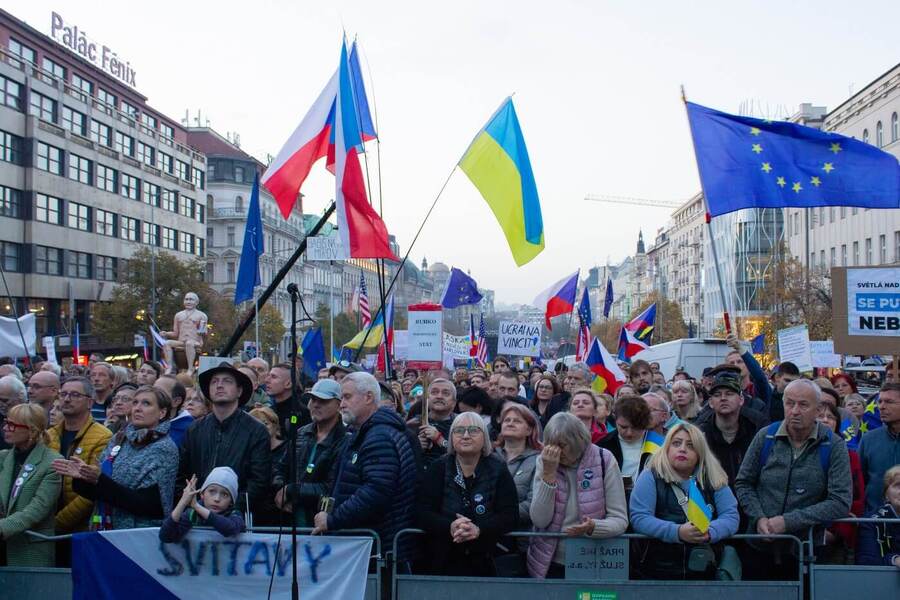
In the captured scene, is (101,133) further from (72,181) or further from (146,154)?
(146,154)

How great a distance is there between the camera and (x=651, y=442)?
6.57 metres

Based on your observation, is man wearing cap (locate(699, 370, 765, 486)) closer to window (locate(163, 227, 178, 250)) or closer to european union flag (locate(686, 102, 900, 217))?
european union flag (locate(686, 102, 900, 217))

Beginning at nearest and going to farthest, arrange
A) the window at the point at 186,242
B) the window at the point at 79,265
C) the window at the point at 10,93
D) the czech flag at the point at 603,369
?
the czech flag at the point at 603,369 → the window at the point at 10,93 → the window at the point at 79,265 → the window at the point at 186,242

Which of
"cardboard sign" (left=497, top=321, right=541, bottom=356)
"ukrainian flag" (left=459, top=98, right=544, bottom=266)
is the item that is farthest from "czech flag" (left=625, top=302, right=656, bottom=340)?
"ukrainian flag" (left=459, top=98, right=544, bottom=266)

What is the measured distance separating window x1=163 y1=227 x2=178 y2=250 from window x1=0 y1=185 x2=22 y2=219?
16536 mm

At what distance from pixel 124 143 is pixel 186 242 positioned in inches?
423

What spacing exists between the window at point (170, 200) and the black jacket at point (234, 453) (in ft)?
200

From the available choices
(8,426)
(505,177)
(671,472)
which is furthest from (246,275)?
(671,472)

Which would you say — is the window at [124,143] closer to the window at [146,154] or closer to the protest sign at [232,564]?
the window at [146,154]

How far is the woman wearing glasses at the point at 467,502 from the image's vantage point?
18.2 ft

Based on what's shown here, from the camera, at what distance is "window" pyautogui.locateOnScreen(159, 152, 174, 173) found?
6362 cm

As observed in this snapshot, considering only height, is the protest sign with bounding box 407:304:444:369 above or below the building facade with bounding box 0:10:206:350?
below

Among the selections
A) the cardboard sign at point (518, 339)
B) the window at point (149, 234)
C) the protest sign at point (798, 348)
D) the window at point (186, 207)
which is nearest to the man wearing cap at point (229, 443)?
the protest sign at point (798, 348)

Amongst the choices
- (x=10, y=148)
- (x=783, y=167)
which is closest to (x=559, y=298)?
(x=783, y=167)
